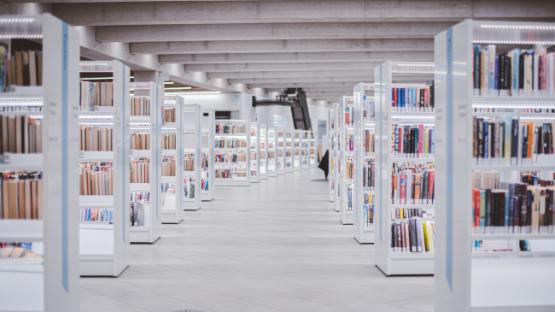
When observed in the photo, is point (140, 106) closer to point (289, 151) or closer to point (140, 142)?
point (140, 142)

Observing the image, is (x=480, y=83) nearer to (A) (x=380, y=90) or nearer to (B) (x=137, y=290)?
(A) (x=380, y=90)

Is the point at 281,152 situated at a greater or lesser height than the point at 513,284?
greater

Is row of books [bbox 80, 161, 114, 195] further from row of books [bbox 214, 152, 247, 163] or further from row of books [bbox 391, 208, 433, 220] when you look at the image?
row of books [bbox 214, 152, 247, 163]

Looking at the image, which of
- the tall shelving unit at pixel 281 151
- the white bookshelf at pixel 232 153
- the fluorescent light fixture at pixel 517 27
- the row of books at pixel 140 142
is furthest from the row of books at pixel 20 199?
the tall shelving unit at pixel 281 151

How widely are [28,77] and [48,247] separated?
3.90 feet

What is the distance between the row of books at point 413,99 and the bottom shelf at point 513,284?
2.52 meters

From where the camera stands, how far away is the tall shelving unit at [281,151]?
86.8 feet

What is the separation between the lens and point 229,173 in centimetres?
2019

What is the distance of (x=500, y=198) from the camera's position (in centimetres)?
451

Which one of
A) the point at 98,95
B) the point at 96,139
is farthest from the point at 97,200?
the point at 98,95

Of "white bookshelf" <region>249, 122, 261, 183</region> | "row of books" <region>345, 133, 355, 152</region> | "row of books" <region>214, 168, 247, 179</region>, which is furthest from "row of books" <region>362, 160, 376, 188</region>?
"white bookshelf" <region>249, 122, 261, 183</region>

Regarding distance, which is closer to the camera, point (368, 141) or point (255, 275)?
point (255, 275)

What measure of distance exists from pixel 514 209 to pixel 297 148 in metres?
25.5

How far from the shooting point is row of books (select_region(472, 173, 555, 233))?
4473 millimetres
